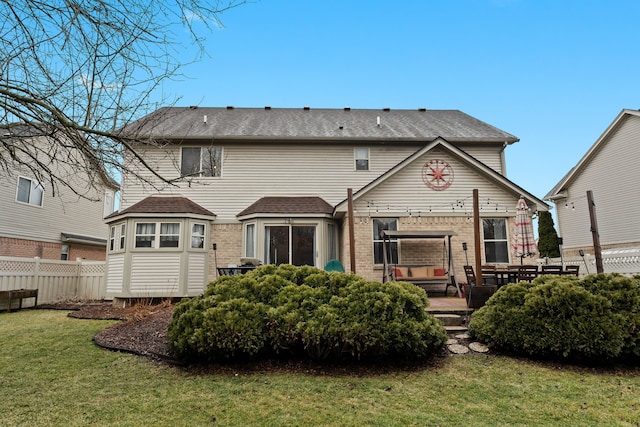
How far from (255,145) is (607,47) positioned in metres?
12.2

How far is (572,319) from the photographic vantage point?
538 cm

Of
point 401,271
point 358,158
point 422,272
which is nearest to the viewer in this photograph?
point 422,272

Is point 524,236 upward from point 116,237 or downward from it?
downward

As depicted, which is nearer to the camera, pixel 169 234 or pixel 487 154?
pixel 169 234

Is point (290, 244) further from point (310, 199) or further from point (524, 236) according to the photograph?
point (524, 236)

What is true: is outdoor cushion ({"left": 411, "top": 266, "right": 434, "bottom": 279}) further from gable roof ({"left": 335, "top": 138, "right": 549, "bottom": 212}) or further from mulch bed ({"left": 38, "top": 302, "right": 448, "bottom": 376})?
mulch bed ({"left": 38, "top": 302, "right": 448, "bottom": 376})

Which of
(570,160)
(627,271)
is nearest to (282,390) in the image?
(627,271)

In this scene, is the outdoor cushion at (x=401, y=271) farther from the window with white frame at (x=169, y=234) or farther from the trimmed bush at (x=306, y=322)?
the window with white frame at (x=169, y=234)

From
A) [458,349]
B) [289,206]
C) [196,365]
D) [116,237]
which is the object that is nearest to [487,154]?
[289,206]

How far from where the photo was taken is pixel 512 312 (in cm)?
583

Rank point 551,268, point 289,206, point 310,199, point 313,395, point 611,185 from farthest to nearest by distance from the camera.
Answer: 1. point 611,185
2. point 310,199
3. point 289,206
4. point 551,268
5. point 313,395

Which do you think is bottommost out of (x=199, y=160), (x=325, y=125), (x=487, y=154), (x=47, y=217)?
(x=47, y=217)

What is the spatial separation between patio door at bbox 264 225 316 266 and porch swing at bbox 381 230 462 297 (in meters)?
2.47

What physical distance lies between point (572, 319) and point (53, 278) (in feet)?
50.2
